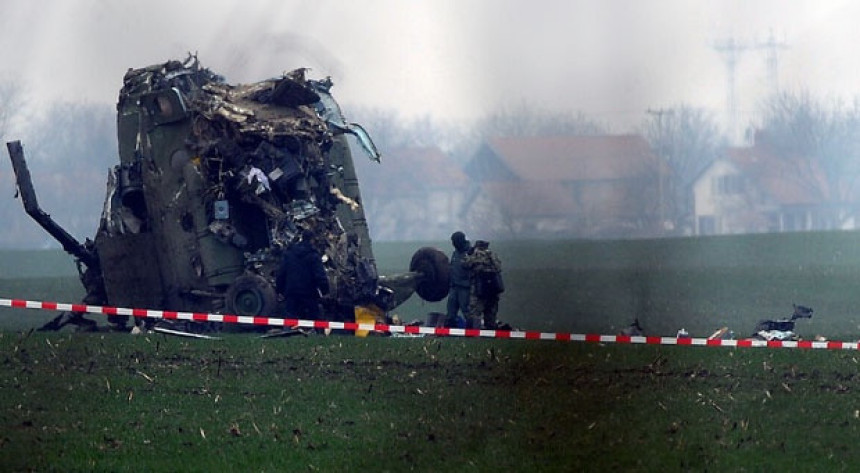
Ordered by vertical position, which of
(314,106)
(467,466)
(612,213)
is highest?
(314,106)

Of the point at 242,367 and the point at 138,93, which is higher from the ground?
the point at 138,93

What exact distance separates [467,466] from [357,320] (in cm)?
1098

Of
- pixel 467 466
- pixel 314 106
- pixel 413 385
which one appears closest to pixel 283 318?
pixel 314 106

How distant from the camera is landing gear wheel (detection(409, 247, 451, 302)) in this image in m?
29.9

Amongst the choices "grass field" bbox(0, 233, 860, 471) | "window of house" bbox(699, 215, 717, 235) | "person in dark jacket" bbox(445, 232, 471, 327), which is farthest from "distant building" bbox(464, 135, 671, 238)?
"window of house" bbox(699, 215, 717, 235)

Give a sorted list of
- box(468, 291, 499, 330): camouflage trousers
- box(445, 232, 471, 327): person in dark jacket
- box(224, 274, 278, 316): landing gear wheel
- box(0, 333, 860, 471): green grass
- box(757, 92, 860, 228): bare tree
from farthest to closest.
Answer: box(757, 92, 860, 228): bare tree → box(445, 232, 471, 327): person in dark jacket → box(468, 291, 499, 330): camouflage trousers → box(224, 274, 278, 316): landing gear wheel → box(0, 333, 860, 471): green grass

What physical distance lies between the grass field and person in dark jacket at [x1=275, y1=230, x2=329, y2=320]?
3.58ft

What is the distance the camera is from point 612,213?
1084 inches

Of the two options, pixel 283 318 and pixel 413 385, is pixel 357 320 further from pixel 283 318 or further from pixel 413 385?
pixel 413 385

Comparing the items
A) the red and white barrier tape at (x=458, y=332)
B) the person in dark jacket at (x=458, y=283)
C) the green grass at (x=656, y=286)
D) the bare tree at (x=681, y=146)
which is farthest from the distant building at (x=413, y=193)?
the red and white barrier tape at (x=458, y=332)

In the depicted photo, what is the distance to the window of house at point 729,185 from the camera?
31.6m

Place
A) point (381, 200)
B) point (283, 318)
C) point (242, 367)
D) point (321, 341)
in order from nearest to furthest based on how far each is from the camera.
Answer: point (242, 367) → point (321, 341) → point (283, 318) → point (381, 200)

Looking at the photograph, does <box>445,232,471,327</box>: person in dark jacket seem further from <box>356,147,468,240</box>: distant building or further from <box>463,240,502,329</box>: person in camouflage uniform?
<box>356,147,468,240</box>: distant building

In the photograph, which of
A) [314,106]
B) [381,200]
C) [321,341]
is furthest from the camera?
[381,200]
